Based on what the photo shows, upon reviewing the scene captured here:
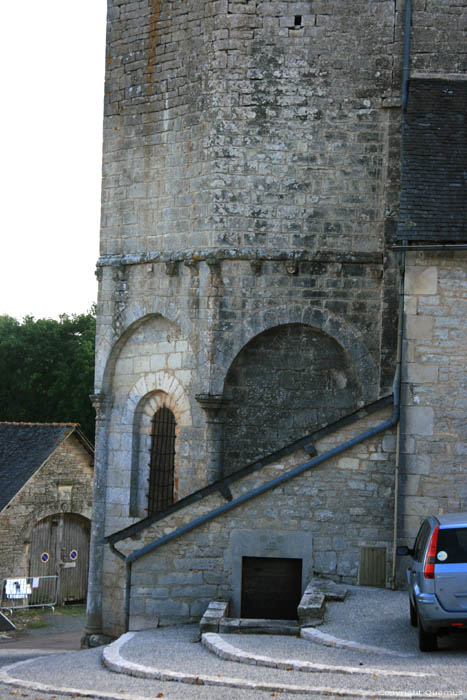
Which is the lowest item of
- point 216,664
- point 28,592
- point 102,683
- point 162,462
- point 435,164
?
point 28,592

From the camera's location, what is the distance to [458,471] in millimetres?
14828

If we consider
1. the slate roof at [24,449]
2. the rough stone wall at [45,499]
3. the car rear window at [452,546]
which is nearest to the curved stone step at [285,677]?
the car rear window at [452,546]

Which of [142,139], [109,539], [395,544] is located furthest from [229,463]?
[142,139]

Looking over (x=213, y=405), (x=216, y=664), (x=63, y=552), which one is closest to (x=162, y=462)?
(x=213, y=405)

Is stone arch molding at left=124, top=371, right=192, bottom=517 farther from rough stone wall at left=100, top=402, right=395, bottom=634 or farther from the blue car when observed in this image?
the blue car

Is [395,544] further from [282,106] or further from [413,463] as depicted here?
[282,106]

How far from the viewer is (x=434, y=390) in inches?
592

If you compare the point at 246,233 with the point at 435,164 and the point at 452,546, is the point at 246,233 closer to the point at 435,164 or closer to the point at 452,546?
the point at 435,164

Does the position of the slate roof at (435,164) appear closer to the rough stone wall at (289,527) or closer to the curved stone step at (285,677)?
the rough stone wall at (289,527)

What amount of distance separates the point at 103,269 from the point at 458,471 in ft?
25.3

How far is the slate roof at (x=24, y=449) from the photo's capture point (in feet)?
100

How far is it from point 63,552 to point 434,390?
18735mm

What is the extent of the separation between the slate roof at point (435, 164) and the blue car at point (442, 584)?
5.35m

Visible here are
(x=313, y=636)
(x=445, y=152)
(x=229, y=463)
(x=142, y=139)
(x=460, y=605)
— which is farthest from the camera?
(x=142, y=139)
